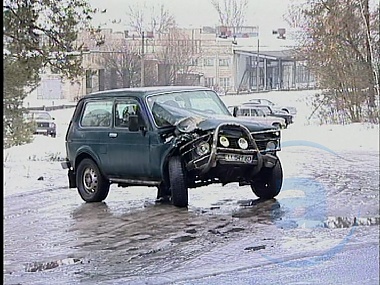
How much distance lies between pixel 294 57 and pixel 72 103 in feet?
2.59

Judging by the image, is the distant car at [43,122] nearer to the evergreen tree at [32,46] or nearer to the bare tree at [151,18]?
the evergreen tree at [32,46]

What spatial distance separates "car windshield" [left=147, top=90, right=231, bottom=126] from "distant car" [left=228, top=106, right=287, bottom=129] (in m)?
0.05

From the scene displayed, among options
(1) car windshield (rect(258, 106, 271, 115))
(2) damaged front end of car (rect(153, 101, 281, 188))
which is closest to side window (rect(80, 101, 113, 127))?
(2) damaged front end of car (rect(153, 101, 281, 188))

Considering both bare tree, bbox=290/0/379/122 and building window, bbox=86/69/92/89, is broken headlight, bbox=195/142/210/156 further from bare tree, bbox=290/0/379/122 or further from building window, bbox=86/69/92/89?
bare tree, bbox=290/0/379/122

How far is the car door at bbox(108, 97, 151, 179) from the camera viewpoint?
3.46 metres

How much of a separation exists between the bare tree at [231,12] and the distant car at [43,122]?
650 mm

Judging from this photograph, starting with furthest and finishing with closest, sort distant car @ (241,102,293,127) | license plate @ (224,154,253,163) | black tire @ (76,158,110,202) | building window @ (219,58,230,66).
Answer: black tire @ (76,158,110,202), license plate @ (224,154,253,163), distant car @ (241,102,293,127), building window @ (219,58,230,66)

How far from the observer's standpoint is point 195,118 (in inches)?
129

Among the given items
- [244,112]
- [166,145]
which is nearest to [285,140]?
[244,112]

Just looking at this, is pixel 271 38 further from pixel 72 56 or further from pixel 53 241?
pixel 53 241

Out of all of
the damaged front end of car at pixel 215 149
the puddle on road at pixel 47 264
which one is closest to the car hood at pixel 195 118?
the damaged front end of car at pixel 215 149

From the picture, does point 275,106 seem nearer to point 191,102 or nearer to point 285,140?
point 285,140

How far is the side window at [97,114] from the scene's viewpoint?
9.99 ft

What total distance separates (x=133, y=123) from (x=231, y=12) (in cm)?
102
